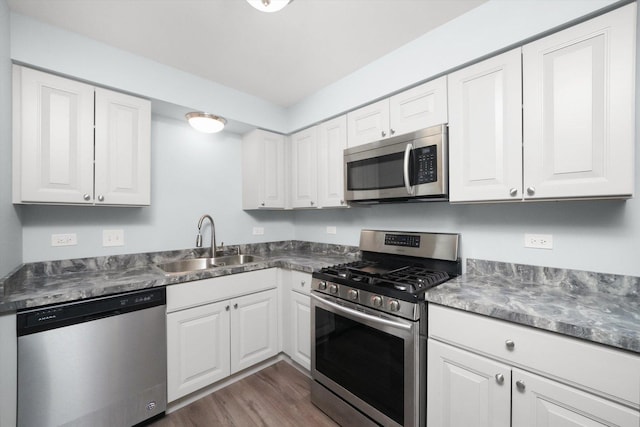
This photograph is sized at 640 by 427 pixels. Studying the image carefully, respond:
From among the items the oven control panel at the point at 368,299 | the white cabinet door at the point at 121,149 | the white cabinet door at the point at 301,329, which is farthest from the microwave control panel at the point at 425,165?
the white cabinet door at the point at 121,149

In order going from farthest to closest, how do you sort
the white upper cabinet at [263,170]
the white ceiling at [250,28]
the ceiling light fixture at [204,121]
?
1. the white upper cabinet at [263,170]
2. the ceiling light fixture at [204,121]
3. the white ceiling at [250,28]

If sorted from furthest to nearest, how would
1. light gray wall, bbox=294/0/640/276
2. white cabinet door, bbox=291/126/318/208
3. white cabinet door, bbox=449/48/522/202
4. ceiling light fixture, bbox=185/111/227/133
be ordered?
white cabinet door, bbox=291/126/318/208 → ceiling light fixture, bbox=185/111/227/133 → white cabinet door, bbox=449/48/522/202 → light gray wall, bbox=294/0/640/276

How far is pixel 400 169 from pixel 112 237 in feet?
7.38

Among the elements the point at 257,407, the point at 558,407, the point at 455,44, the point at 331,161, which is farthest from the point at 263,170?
the point at 558,407

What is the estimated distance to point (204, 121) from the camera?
202 centimetres

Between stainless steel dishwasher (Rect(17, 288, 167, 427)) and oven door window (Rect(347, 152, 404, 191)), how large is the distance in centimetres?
160

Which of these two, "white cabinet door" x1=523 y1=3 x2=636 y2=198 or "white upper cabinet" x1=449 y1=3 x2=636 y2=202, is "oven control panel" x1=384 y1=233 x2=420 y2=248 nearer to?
"white upper cabinet" x1=449 y1=3 x2=636 y2=202

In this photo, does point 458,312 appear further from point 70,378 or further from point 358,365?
point 70,378

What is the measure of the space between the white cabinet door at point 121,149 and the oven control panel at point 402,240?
1895 mm

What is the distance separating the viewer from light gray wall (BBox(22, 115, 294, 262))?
1.83 m

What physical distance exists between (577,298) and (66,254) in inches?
121

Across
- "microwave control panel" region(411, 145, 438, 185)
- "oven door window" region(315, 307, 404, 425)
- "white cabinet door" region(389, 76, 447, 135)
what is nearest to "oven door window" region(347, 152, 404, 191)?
"microwave control panel" region(411, 145, 438, 185)

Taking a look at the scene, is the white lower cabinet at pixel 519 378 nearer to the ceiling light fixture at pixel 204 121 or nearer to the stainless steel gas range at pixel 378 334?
the stainless steel gas range at pixel 378 334

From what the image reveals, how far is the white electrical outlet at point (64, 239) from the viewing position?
182cm
